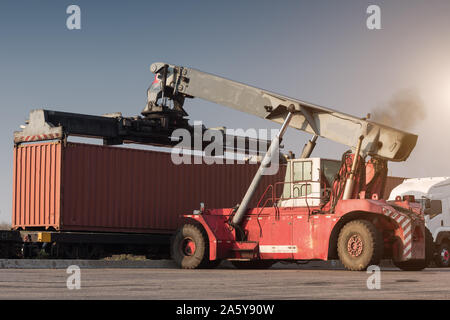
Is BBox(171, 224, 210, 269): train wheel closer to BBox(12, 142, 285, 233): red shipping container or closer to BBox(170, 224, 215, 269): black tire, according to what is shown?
BBox(170, 224, 215, 269): black tire

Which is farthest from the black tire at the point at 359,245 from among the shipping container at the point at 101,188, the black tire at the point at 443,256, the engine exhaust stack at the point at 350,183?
the black tire at the point at 443,256

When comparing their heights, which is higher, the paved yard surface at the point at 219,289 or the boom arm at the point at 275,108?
the boom arm at the point at 275,108

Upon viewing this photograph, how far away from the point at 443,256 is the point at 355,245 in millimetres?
7130

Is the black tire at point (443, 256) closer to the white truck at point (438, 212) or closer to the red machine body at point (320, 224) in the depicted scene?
the white truck at point (438, 212)

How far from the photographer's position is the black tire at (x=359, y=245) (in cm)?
1488

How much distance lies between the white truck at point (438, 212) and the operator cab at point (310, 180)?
5.46 m

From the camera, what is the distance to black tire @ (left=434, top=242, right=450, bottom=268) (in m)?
21.2

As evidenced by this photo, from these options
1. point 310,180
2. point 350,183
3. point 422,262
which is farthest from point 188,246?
point 422,262

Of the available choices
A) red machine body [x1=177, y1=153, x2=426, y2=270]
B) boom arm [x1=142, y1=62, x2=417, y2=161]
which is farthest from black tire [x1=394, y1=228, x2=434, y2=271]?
boom arm [x1=142, y1=62, x2=417, y2=161]

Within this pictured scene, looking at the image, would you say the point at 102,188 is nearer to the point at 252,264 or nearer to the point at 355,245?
the point at 252,264

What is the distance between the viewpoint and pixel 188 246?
17984 millimetres

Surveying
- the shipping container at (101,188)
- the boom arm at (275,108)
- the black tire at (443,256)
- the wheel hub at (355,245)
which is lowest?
the black tire at (443,256)

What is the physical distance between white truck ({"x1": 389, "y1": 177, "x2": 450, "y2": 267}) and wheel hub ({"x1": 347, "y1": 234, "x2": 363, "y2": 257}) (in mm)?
6315
